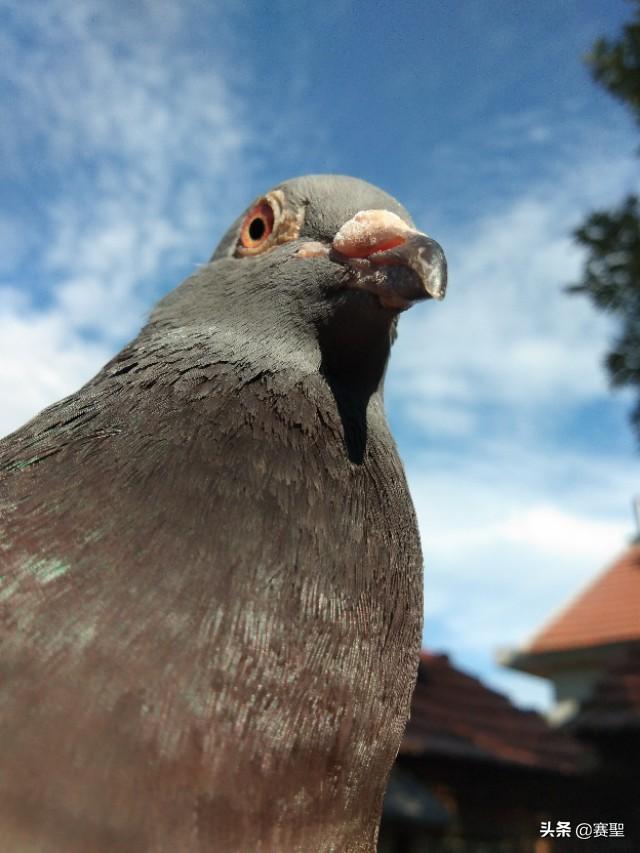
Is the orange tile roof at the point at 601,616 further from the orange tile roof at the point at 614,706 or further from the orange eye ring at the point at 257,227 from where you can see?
the orange eye ring at the point at 257,227

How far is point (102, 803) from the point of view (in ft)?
4.80

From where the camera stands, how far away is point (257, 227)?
2.59m

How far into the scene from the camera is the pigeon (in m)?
1.50

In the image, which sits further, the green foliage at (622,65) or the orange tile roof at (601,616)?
the orange tile roof at (601,616)

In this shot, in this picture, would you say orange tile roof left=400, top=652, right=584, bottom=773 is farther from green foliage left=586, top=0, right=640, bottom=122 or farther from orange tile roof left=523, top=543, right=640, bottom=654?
green foliage left=586, top=0, right=640, bottom=122

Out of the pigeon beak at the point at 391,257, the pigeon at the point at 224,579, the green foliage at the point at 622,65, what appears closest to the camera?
the pigeon at the point at 224,579

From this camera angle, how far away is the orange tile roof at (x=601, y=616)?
14.3 m

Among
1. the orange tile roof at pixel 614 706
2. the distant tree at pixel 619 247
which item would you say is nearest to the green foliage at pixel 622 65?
the distant tree at pixel 619 247

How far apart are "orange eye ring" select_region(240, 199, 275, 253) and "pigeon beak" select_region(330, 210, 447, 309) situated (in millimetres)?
345

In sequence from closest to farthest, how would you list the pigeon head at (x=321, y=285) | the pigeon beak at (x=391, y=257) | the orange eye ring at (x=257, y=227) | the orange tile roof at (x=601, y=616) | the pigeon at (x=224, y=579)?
the pigeon at (x=224, y=579), the pigeon beak at (x=391, y=257), the pigeon head at (x=321, y=285), the orange eye ring at (x=257, y=227), the orange tile roof at (x=601, y=616)

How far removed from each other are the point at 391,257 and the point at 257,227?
68 centimetres

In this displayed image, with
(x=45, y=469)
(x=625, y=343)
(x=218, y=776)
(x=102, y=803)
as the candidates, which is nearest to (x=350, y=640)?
(x=218, y=776)

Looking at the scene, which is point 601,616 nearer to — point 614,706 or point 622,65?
point 614,706

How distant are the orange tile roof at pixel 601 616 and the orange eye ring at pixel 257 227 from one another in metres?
13.1
